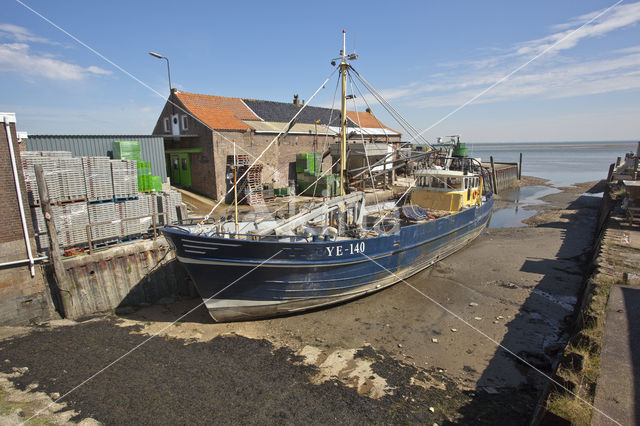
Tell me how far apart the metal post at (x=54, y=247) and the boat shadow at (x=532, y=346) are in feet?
33.0

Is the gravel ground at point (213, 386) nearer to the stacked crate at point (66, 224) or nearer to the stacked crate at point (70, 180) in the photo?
the stacked crate at point (66, 224)

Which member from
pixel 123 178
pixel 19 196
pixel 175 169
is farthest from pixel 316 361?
pixel 175 169

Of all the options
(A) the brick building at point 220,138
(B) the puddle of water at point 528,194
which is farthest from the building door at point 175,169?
(B) the puddle of water at point 528,194

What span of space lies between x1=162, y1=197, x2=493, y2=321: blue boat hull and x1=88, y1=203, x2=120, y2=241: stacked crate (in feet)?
Answer: 8.81

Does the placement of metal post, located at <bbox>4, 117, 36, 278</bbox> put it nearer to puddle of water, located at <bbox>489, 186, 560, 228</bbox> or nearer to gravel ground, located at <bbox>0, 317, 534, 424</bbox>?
gravel ground, located at <bbox>0, 317, 534, 424</bbox>

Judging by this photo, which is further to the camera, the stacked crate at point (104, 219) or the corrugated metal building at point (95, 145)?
the corrugated metal building at point (95, 145)

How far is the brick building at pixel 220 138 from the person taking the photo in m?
19.3

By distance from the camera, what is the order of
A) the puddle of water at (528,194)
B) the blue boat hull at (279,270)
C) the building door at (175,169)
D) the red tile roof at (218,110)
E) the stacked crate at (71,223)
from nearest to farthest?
the blue boat hull at (279,270) → the stacked crate at (71,223) → the red tile roof at (218,110) → the building door at (175,169) → the puddle of water at (528,194)

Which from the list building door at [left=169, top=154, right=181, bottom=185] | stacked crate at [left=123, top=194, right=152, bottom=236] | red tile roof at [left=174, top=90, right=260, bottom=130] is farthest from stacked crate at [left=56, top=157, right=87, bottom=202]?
building door at [left=169, top=154, right=181, bottom=185]

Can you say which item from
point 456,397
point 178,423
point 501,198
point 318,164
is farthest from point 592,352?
point 501,198

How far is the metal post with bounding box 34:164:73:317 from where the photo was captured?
28.3 feet

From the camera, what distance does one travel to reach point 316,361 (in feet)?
24.1

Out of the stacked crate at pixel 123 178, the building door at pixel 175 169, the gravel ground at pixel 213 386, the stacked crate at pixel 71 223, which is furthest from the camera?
the building door at pixel 175 169

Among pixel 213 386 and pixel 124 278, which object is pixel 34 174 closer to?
pixel 124 278
